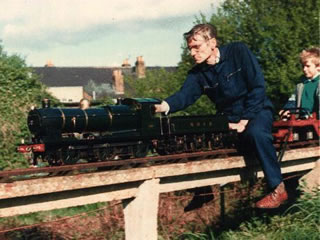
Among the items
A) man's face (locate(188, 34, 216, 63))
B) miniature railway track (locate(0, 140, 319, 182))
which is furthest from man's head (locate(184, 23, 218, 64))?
miniature railway track (locate(0, 140, 319, 182))

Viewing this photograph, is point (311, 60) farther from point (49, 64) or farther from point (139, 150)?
point (49, 64)

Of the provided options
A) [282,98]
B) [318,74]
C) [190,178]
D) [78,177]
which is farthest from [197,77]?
[282,98]

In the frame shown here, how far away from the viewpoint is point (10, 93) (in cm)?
1559

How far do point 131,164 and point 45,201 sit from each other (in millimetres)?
1715

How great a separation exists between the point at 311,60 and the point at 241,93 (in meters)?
2.50

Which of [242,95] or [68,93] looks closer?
[242,95]

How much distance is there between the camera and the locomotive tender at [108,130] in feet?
27.5

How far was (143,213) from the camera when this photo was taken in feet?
18.3

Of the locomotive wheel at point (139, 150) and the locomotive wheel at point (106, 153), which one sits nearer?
the locomotive wheel at point (106, 153)

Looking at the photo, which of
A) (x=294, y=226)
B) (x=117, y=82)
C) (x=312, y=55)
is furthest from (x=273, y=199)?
(x=117, y=82)

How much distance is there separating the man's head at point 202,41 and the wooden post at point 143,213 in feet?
4.95

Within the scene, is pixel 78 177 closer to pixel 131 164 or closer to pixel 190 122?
pixel 131 164

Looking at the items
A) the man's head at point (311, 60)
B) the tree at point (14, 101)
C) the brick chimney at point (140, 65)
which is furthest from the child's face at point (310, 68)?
the brick chimney at point (140, 65)

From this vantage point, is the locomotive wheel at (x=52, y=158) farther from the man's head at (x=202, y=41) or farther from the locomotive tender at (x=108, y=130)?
the man's head at (x=202, y=41)
